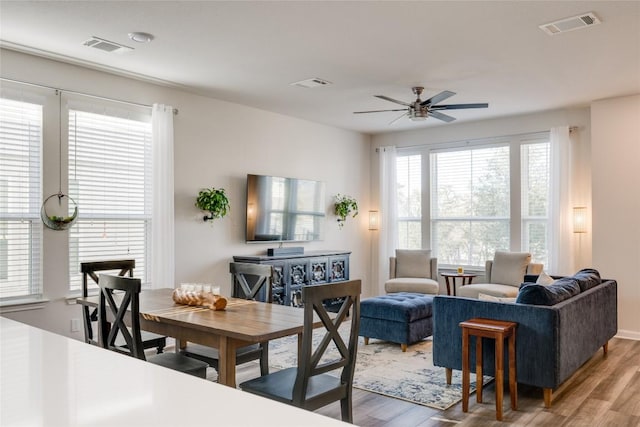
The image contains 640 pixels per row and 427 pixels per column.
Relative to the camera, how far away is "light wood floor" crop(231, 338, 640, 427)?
10.8ft

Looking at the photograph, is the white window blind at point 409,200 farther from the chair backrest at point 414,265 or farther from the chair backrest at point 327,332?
the chair backrest at point 327,332

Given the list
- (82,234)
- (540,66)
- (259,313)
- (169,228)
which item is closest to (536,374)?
(259,313)

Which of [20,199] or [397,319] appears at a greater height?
[20,199]

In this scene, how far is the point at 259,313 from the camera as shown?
117 inches

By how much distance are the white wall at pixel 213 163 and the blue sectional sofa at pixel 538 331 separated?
9.38 ft

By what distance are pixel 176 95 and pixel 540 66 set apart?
3665 mm

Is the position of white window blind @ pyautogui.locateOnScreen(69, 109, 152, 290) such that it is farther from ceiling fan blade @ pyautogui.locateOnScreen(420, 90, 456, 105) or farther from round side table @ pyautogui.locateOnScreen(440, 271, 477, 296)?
round side table @ pyautogui.locateOnScreen(440, 271, 477, 296)

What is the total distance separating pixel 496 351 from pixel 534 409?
537 mm

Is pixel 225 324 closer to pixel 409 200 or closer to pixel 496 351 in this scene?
pixel 496 351

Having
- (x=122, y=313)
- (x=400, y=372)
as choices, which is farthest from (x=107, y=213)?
(x=400, y=372)

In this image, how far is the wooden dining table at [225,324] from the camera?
8.32 feet

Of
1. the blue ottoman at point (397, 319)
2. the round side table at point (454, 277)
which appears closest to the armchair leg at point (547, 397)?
the blue ottoman at point (397, 319)

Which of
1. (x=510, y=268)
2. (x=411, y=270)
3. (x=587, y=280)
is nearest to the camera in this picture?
(x=587, y=280)

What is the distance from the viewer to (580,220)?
630 cm
